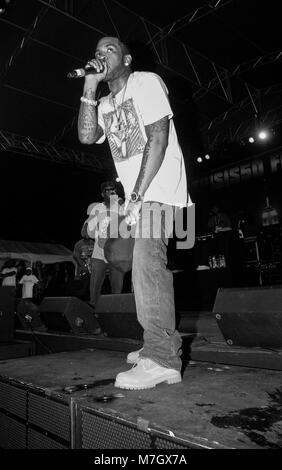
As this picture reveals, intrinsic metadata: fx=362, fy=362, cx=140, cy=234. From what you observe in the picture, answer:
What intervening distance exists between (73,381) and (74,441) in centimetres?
39

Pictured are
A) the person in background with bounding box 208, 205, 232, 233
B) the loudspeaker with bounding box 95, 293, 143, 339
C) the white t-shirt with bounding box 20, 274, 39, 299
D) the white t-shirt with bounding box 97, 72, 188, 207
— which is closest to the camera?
the white t-shirt with bounding box 97, 72, 188, 207

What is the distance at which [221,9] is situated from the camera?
6223 millimetres

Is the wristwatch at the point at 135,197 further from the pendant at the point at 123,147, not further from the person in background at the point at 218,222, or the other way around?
the person in background at the point at 218,222

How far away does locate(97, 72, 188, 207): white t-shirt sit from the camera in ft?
6.13

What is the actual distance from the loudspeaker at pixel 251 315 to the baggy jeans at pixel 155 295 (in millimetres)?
622

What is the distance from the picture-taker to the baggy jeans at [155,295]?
1791mm

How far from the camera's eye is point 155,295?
5.89 ft

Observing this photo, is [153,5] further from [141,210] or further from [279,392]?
[279,392]

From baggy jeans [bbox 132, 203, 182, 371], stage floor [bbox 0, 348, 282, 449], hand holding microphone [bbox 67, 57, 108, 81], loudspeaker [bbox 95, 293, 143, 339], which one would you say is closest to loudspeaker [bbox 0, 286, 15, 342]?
loudspeaker [bbox 95, 293, 143, 339]

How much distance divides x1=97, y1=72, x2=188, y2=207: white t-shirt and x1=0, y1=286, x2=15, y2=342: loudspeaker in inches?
115

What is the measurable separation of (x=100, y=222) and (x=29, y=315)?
1696 mm

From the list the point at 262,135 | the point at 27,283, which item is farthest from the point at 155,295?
the point at 262,135

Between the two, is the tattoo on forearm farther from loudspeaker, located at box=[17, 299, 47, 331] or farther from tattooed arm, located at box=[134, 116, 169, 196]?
loudspeaker, located at box=[17, 299, 47, 331]

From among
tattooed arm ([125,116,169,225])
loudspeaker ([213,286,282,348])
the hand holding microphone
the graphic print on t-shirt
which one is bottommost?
loudspeaker ([213,286,282,348])
